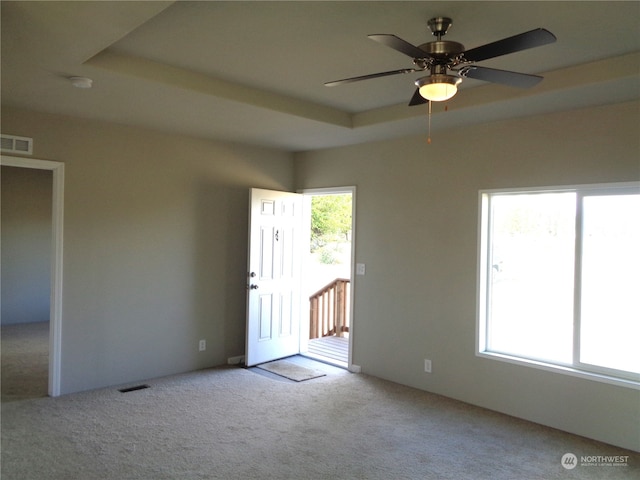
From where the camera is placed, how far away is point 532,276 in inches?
164

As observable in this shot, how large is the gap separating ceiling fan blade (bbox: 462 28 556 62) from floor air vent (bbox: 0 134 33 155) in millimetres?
3725

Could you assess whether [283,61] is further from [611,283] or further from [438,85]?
[611,283]

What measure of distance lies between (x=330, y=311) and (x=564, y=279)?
4.09 m

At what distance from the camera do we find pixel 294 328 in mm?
6035

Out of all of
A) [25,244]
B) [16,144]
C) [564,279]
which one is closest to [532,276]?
[564,279]

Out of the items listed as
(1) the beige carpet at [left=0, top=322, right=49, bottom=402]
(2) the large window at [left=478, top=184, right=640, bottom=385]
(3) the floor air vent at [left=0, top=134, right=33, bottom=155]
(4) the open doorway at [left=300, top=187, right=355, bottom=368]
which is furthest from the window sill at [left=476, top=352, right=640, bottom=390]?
(3) the floor air vent at [left=0, top=134, right=33, bottom=155]

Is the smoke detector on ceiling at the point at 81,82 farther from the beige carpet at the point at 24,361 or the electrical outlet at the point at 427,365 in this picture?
the electrical outlet at the point at 427,365

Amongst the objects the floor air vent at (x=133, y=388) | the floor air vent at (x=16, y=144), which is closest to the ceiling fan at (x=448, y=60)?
the floor air vent at (x=16, y=144)

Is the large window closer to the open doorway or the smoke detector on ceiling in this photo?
the open doorway

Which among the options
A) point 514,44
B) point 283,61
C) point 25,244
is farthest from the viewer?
point 25,244

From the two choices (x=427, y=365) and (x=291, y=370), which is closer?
(x=427, y=365)

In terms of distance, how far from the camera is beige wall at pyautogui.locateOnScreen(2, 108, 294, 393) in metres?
4.39

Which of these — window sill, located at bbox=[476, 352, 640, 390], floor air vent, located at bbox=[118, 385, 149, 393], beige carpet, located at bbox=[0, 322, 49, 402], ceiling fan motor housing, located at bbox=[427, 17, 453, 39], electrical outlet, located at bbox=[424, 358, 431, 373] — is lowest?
floor air vent, located at bbox=[118, 385, 149, 393]

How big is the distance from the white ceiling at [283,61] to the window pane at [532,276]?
860mm
